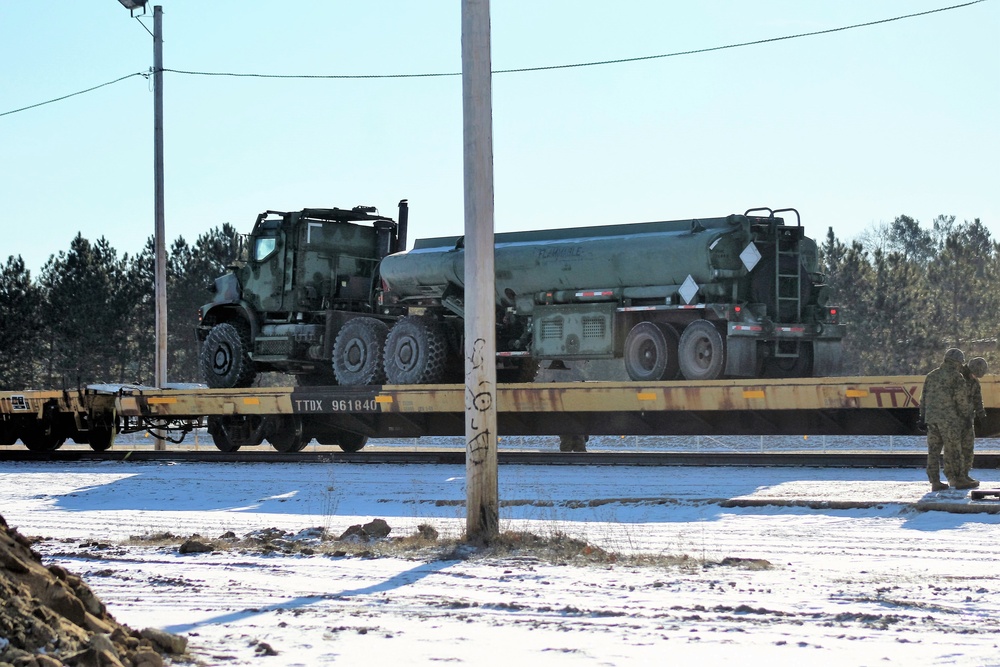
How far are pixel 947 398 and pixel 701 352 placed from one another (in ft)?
16.7

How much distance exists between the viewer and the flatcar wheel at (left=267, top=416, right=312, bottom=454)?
22.5 meters

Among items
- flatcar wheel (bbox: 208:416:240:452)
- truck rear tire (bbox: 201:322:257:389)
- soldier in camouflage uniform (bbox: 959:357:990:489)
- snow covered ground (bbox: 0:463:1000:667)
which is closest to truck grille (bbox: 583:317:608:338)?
snow covered ground (bbox: 0:463:1000:667)

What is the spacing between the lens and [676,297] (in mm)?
18344

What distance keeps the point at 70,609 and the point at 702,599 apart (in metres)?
3.62

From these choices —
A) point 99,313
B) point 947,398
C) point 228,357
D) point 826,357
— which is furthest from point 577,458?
point 99,313

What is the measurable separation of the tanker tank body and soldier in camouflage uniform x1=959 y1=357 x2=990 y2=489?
13.5 feet

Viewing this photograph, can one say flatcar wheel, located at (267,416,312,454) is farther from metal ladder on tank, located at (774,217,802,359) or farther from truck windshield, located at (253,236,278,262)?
metal ladder on tank, located at (774,217,802,359)

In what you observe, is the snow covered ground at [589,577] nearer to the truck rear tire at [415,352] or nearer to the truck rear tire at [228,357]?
the truck rear tire at [415,352]

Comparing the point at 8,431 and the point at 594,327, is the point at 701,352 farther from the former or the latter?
the point at 8,431

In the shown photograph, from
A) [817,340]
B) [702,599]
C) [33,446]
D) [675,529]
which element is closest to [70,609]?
[702,599]

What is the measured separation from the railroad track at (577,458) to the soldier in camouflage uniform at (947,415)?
10.2 ft

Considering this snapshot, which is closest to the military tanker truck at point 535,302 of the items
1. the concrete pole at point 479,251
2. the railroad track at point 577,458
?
the railroad track at point 577,458

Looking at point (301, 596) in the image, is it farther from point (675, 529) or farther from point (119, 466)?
point (119, 466)

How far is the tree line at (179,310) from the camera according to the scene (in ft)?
165
